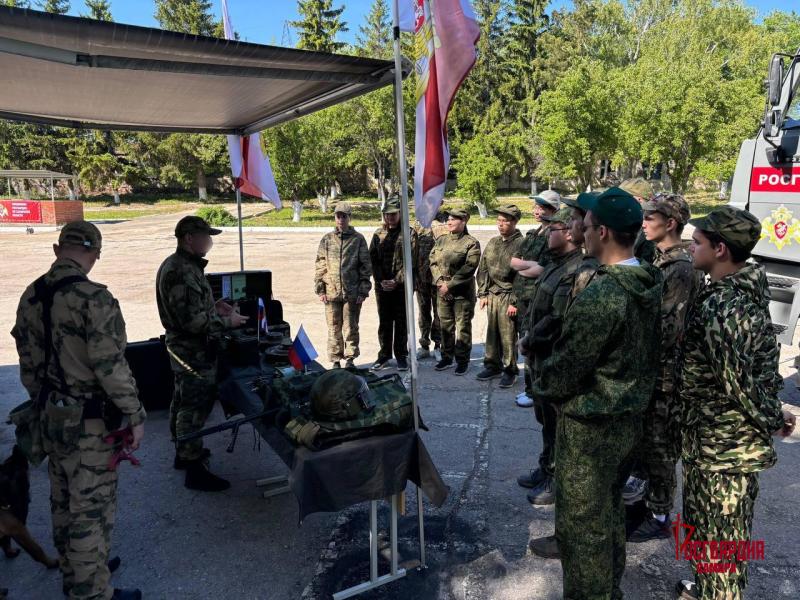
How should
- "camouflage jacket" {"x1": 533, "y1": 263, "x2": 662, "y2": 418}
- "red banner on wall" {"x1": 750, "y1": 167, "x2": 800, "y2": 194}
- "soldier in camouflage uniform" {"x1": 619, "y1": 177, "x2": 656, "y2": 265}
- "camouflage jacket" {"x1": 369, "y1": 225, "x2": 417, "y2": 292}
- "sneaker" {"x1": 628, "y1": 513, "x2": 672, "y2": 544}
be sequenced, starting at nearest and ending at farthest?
"camouflage jacket" {"x1": 533, "y1": 263, "x2": 662, "y2": 418} → "sneaker" {"x1": 628, "y1": 513, "x2": 672, "y2": 544} → "soldier in camouflage uniform" {"x1": 619, "y1": 177, "x2": 656, "y2": 265} → "red banner on wall" {"x1": 750, "y1": 167, "x2": 800, "y2": 194} → "camouflage jacket" {"x1": 369, "y1": 225, "x2": 417, "y2": 292}

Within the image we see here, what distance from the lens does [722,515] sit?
247 cm

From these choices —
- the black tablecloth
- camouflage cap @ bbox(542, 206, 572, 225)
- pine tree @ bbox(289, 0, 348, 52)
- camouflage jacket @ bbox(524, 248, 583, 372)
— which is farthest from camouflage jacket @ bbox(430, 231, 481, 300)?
pine tree @ bbox(289, 0, 348, 52)

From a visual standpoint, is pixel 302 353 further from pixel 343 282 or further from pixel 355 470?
pixel 343 282

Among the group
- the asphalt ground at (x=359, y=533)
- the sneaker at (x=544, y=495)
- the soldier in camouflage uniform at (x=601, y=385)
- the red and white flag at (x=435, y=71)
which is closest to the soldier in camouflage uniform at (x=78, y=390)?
the asphalt ground at (x=359, y=533)

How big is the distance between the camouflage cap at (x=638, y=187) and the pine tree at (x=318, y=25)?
4074cm

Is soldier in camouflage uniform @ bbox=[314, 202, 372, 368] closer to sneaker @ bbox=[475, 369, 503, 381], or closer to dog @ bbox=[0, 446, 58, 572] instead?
sneaker @ bbox=[475, 369, 503, 381]

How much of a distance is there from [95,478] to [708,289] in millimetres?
2911

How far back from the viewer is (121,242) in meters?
21.4

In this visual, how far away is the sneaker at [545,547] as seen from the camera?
3234 millimetres

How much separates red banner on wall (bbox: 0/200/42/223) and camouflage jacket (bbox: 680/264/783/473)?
30.5 metres

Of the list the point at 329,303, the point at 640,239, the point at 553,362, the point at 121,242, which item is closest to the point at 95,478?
the point at 553,362

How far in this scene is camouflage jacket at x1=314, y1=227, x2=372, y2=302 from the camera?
21.4 feet

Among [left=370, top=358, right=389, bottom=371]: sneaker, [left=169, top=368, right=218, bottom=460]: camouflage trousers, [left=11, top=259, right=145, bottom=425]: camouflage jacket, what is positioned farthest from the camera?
[left=370, top=358, right=389, bottom=371]: sneaker

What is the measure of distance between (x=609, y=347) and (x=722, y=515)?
36.4 inches
